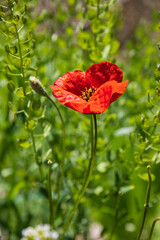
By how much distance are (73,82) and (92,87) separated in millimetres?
33

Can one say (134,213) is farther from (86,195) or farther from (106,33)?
(106,33)

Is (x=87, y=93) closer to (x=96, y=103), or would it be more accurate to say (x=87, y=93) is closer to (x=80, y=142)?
(x=96, y=103)

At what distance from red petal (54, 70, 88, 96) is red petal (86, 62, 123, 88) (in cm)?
1

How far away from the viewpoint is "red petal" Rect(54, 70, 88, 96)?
1.44 feet

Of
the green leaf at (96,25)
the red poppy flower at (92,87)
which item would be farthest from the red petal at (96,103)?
the green leaf at (96,25)

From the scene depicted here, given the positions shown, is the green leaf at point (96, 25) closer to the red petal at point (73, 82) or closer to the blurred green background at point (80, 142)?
the blurred green background at point (80, 142)

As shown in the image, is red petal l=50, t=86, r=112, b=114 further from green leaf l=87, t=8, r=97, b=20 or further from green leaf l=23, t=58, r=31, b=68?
green leaf l=87, t=8, r=97, b=20

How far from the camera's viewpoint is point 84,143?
0.61 metres

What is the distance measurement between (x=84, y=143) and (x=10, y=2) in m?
0.29

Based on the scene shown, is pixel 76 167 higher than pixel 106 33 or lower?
lower

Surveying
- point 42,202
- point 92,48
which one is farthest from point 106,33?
point 42,202

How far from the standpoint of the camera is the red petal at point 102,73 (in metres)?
0.43

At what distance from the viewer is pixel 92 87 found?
47 centimetres

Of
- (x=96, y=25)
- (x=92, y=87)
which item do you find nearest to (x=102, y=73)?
(x=92, y=87)
